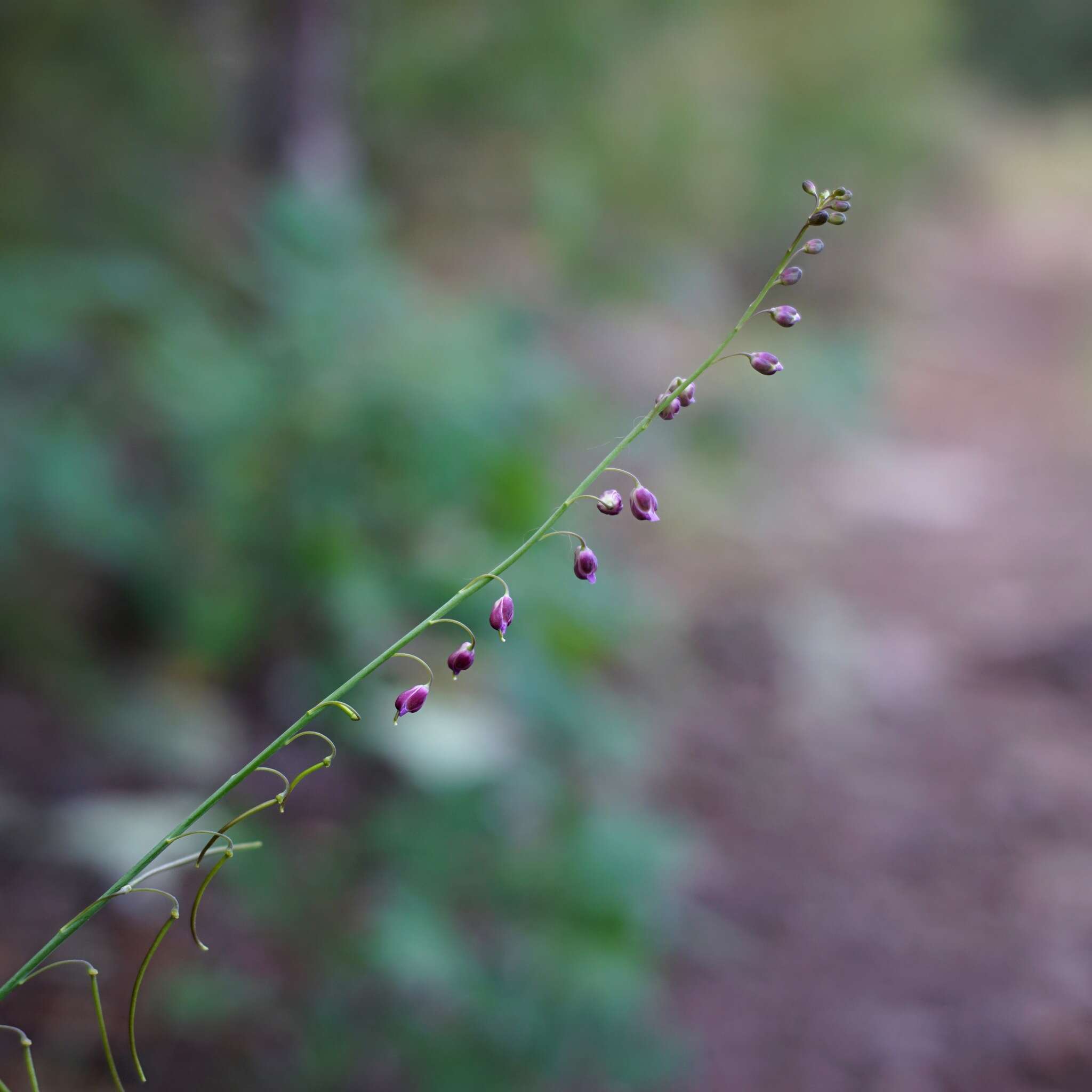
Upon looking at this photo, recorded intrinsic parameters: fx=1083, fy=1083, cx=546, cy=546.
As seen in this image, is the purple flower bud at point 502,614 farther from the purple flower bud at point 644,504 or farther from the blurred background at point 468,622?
the blurred background at point 468,622

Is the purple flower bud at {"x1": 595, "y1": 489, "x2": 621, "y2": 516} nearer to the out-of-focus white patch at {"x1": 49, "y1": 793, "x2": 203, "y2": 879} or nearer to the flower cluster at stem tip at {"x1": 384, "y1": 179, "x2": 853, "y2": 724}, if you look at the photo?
the flower cluster at stem tip at {"x1": 384, "y1": 179, "x2": 853, "y2": 724}

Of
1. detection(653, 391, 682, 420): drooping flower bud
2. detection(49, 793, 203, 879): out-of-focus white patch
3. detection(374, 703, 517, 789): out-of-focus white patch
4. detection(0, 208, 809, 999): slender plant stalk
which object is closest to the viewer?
detection(0, 208, 809, 999): slender plant stalk

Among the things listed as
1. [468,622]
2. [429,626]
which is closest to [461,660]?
[429,626]

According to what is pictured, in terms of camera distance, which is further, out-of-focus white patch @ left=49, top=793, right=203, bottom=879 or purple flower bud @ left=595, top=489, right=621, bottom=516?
out-of-focus white patch @ left=49, top=793, right=203, bottom=879

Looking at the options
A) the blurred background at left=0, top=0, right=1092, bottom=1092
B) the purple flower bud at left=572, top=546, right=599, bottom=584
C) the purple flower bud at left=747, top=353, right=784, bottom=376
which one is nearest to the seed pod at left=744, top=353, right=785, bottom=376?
the purple flower bud at left=747, top=353, right=784, bottom=376

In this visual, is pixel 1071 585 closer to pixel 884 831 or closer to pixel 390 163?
pixel 884 831

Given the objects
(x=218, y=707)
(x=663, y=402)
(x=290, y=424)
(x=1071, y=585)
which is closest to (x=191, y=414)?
(x=290, y=424)

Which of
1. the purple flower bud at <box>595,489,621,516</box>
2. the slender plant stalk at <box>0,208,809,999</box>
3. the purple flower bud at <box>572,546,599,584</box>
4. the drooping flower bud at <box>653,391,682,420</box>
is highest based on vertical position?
the drooping flower bud at <box>653,391,682,420</box>

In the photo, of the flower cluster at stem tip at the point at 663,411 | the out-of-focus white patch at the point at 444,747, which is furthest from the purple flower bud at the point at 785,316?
the out-of-focus white patch at the point at 444,747
